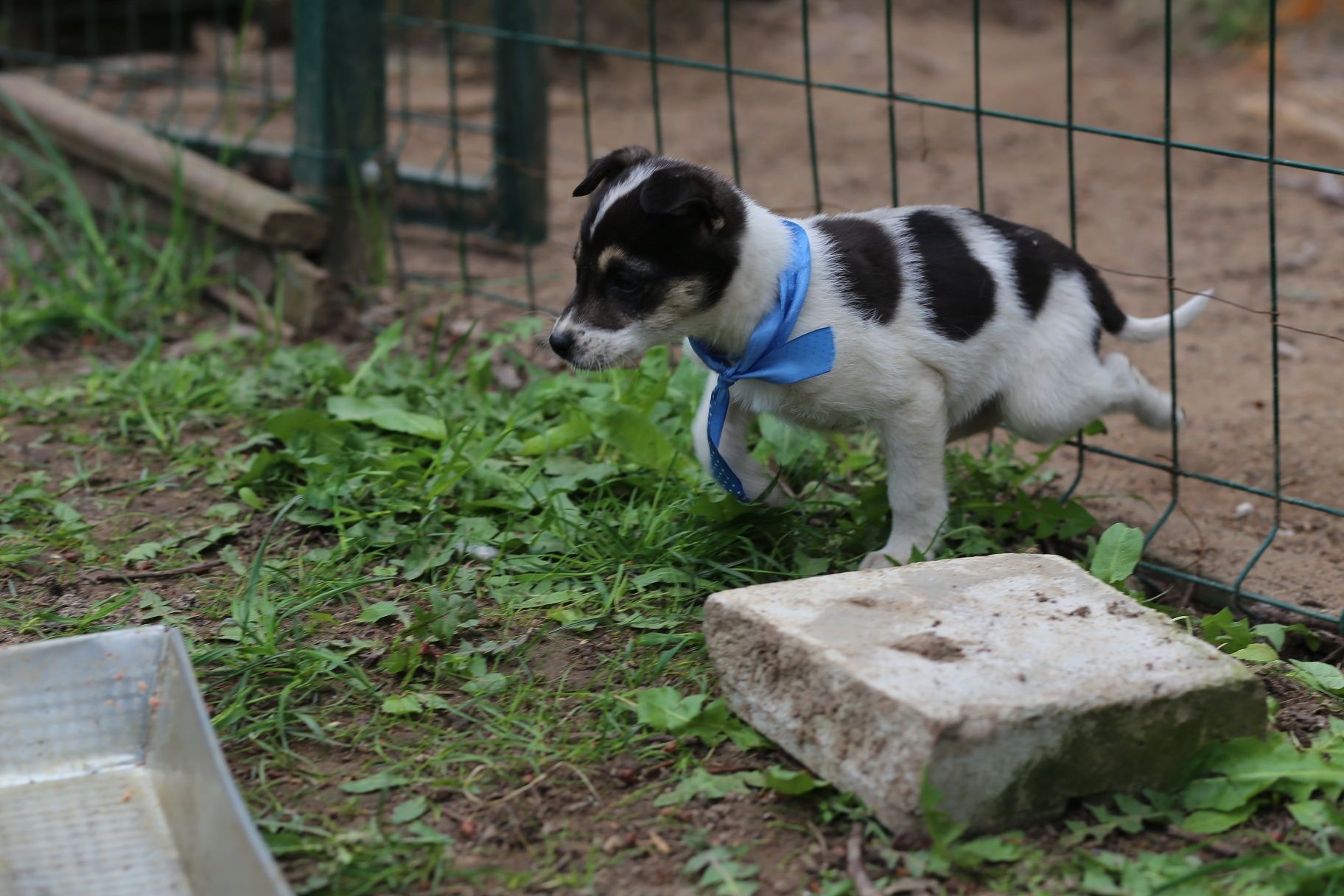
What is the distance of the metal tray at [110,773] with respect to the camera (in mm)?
2393

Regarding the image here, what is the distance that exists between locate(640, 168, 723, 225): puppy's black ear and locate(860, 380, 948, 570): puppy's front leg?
69 centimetres

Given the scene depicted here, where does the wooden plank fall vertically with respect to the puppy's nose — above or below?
above

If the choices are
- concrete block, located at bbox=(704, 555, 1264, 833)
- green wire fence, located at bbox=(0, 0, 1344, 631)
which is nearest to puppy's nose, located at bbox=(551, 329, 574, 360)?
concrete block, located at bbox=(704, 555, 1264, 833)

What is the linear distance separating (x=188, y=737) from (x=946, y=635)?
137 centimetres

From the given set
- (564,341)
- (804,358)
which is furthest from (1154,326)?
(564,341)

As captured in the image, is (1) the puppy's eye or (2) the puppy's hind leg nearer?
(1) the puppy's eye

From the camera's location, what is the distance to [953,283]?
3486 mm

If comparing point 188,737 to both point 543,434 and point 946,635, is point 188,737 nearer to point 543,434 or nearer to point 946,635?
point 946,635

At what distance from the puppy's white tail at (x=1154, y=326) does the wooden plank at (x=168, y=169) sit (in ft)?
9.81

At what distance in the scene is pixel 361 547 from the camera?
3.56m

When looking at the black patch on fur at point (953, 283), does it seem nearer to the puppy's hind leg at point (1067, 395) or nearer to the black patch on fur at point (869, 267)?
the black patch on fur at point (869, 267)

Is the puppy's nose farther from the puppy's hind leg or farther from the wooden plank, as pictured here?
the wooden plank

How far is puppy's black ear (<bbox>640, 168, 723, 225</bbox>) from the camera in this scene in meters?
3.04

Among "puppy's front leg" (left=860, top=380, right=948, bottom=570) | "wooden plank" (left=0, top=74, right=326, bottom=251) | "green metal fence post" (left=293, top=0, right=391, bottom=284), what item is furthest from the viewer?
"green metal fence post" (left=293, top=0, right=391, bottom=284)
